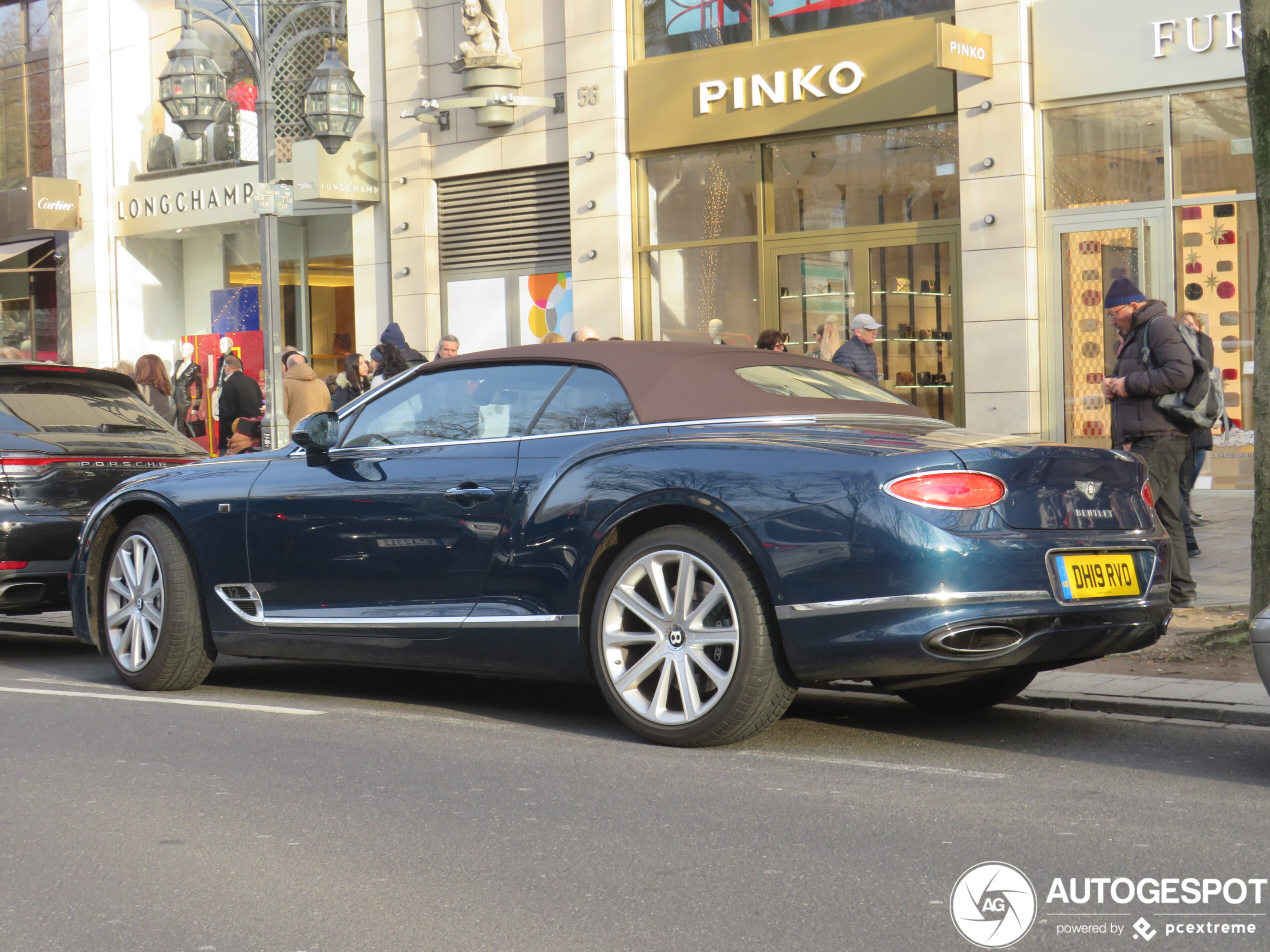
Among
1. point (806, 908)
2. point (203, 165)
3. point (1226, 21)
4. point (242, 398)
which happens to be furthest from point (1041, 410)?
point (203, 165)

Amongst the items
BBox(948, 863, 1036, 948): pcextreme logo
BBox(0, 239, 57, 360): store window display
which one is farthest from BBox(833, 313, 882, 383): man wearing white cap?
BBox(0, 239, 57, 360): store window display

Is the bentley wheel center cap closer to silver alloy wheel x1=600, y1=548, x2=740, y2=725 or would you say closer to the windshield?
silver alloy wheel x1=600, y1=548, x2=740, y2=725

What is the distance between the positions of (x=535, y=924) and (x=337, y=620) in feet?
10.3

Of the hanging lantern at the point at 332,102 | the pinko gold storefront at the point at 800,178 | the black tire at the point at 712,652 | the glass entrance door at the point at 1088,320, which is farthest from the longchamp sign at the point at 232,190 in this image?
the black tire at the point at 712,652

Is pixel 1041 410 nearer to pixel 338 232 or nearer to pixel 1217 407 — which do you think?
pixel 1217 407

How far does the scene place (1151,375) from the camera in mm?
8945

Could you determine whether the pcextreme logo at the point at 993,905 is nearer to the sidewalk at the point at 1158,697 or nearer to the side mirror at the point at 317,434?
the sidewalk at the point at 1158,697

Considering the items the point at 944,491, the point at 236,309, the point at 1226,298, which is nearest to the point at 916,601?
the point at 944,491

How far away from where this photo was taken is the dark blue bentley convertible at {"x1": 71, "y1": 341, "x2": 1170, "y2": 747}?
17.5ft

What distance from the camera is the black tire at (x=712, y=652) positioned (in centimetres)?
556

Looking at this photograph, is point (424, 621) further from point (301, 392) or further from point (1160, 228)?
point (1160, 228)

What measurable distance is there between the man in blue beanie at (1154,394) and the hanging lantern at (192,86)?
906cm

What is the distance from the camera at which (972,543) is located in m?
5.28

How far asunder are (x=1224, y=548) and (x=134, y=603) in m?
8.12
